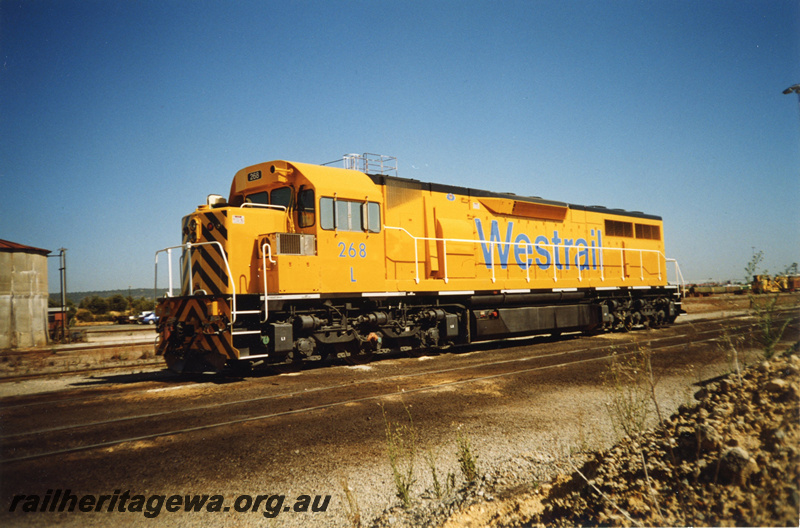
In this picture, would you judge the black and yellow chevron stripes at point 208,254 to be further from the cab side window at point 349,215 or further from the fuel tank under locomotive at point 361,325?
the cab side window at point 349,215

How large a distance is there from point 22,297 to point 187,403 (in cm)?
1713

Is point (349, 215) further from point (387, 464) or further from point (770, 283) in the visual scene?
point (770, 283)

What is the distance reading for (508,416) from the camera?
217 inches

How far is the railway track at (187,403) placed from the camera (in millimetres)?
5059

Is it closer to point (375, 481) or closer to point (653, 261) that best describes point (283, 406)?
point (375, 481)

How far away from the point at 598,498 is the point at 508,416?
8.19 feet

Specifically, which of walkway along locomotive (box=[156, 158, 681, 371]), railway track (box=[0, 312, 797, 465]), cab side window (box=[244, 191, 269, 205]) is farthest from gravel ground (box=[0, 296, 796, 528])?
cab side window (box=[244, 191, 269, 205])

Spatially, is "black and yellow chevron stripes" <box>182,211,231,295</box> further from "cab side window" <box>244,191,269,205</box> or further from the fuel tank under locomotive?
"cab side window" <box>244,191,269,205</box>

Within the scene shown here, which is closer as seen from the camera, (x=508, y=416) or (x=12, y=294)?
(x=508, y=416)

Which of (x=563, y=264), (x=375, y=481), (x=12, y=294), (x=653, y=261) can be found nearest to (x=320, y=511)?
(x=375, y=481)

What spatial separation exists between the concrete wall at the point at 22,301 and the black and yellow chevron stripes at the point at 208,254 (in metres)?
14.1

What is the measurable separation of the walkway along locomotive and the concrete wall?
13754 millimetres

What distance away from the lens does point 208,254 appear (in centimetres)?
888

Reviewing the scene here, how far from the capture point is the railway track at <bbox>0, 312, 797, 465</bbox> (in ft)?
16.6
